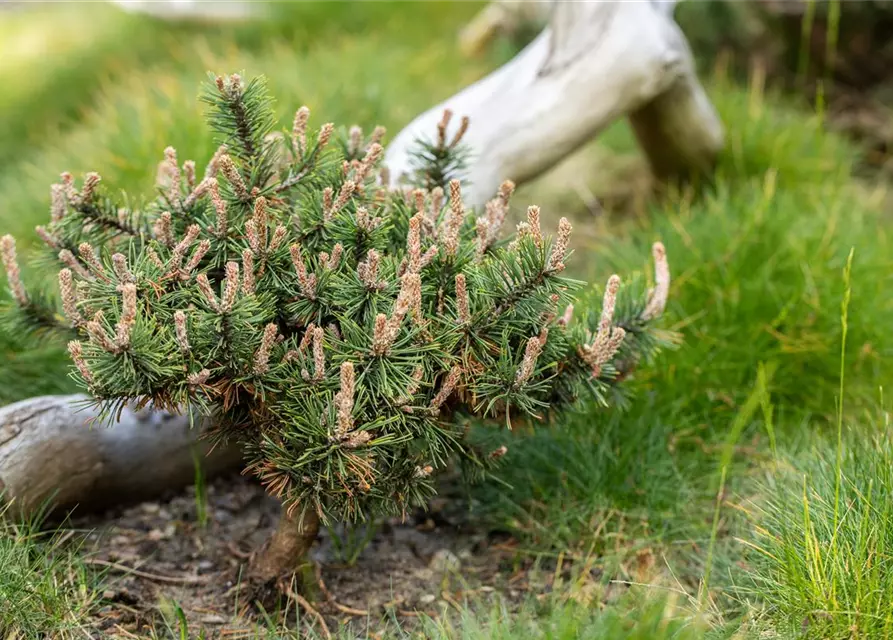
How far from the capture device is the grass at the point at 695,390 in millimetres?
1940

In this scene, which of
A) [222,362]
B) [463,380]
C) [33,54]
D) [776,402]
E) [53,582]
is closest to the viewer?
[222,362]

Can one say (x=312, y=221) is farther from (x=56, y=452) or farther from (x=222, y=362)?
(x=56, y=452)

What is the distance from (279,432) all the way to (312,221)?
489 millimetres

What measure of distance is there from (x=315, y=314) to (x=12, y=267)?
2.60ft

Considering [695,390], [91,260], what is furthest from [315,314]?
[695,390]

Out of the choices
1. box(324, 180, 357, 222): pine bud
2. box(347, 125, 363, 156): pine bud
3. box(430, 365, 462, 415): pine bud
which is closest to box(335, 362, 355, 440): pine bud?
box(430, 365, 462, 415): pine bud

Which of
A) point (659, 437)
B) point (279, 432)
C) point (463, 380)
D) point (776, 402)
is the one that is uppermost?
point (279, 432)

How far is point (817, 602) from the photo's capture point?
186cm

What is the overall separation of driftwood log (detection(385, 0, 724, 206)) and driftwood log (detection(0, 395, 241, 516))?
3.91 feet

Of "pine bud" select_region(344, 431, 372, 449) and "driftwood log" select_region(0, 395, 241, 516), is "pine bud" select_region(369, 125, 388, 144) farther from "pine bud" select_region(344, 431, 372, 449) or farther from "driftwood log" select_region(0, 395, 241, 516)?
"driftwood log" select_region(0, 395, 241, 516)

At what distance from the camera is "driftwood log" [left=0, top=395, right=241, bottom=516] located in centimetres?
226

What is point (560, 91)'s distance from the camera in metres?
3.14

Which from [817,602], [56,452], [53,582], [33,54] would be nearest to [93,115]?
[33,54]

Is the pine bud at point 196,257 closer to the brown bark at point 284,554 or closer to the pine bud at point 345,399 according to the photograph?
the pine bud at point 345,399
